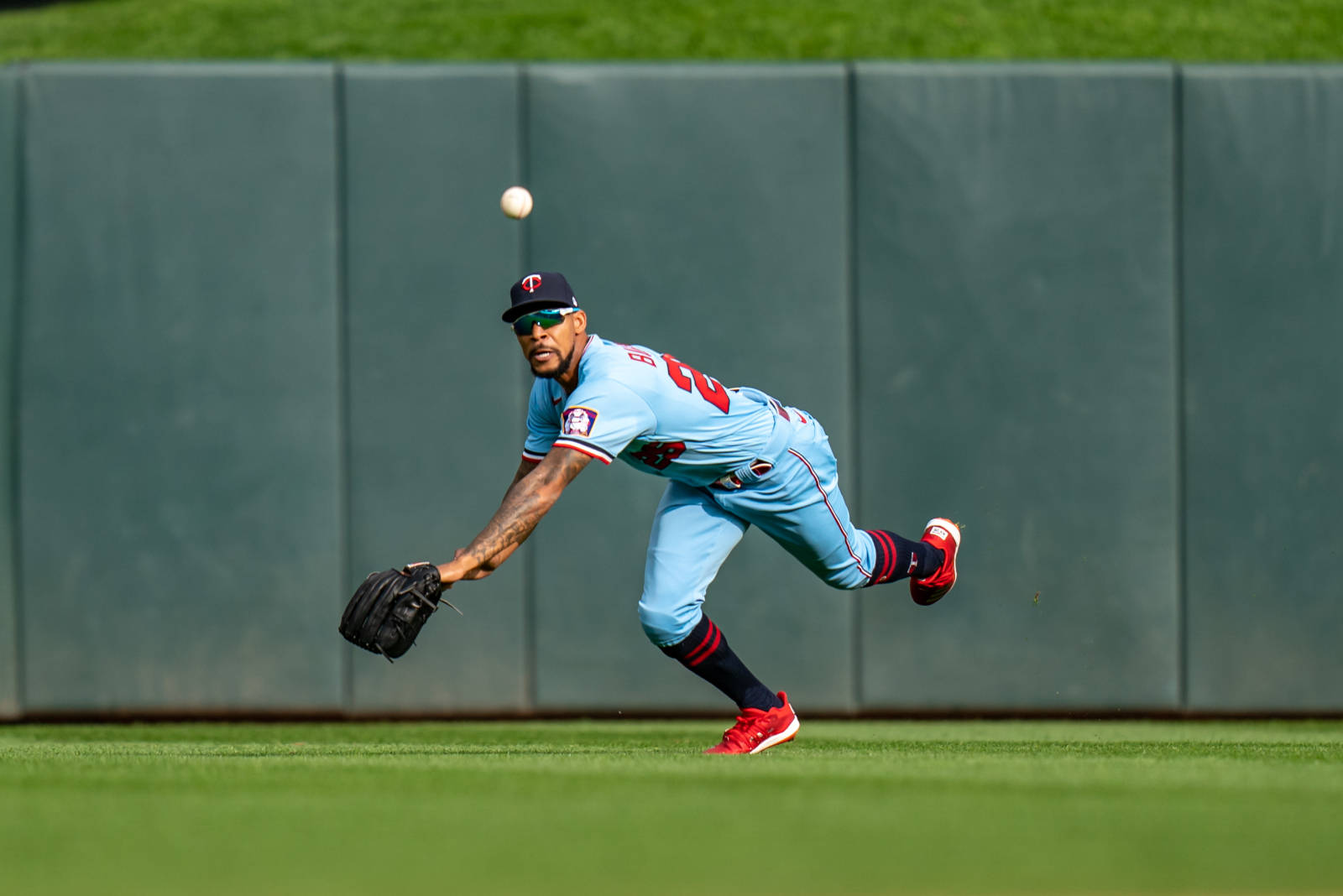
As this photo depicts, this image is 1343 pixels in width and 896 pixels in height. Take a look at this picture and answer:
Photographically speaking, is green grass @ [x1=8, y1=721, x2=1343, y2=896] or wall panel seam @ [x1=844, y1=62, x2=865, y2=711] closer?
green grass @ [x1=8, y1=721, x2=1343, y2=896]

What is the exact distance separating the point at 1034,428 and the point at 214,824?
4.65 m

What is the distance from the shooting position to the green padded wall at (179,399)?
248 inches

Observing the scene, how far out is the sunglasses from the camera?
4031 millimetres

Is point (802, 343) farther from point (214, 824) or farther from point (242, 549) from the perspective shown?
point (214, 824)

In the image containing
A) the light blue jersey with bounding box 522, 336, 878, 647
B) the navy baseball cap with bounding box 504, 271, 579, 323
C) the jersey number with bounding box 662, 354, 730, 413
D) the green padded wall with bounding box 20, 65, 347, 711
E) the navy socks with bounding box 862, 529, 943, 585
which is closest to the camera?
the navy baseball cap with bounding box 504, 271, 579, 323

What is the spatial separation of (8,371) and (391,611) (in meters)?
3.58

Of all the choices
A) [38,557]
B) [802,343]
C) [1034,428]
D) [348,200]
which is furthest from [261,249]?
[1034,428]

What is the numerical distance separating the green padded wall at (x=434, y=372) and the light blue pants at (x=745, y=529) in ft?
6.43

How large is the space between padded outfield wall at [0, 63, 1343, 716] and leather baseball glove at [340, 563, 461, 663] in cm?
263

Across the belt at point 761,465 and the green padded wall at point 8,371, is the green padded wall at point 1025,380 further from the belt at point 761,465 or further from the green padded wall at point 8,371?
the green padded wall at point 8,371

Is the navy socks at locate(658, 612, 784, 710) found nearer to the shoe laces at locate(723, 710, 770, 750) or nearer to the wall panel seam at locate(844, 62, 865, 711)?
the shoe laces at locate(723, 710, 770, 750)

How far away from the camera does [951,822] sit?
2564mm

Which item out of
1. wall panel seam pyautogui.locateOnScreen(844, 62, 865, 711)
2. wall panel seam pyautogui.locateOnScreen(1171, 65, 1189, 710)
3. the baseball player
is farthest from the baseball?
wall panel seam pyautogui.locateOnScreen(1171, 65, 1189, 710)

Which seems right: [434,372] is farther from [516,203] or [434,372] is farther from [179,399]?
[179,399]
